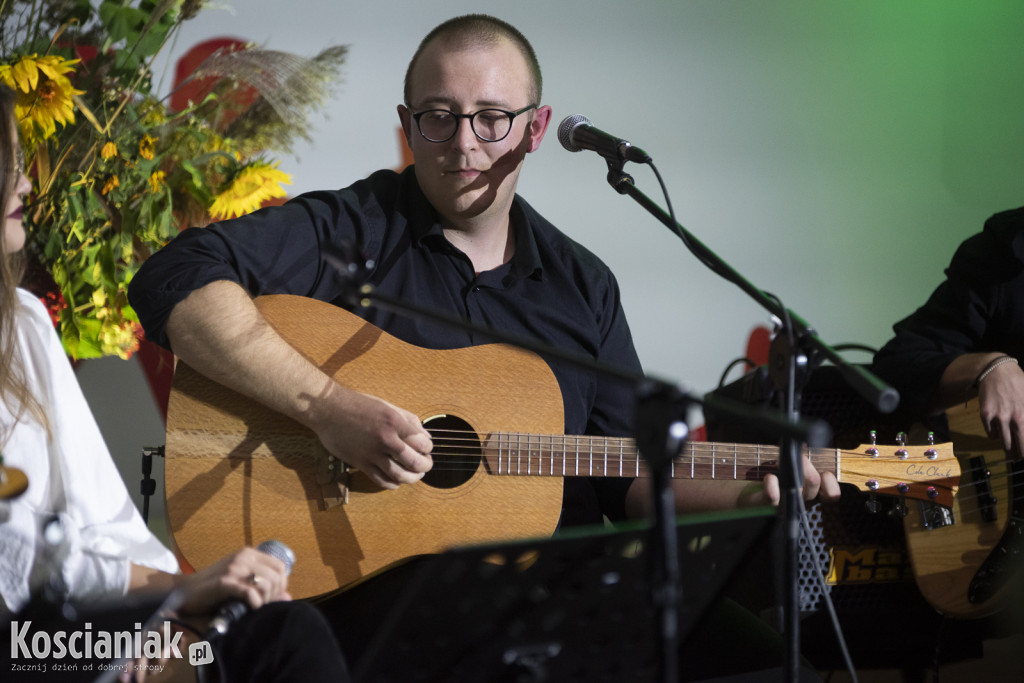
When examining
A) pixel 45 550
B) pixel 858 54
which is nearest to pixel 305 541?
pixel 45 550

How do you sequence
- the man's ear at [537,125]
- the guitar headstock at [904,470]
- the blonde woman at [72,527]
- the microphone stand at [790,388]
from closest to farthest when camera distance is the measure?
1. the blonde woman at [72,527]
2. the microphone stand at [790,388]
3. the guitar headstock at [904,470]
4. the man's ear at [537,125]

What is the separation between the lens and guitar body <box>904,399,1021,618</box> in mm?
2385

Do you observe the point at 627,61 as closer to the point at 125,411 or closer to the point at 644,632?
the point at 125,411

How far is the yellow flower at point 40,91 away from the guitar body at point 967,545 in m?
2.27

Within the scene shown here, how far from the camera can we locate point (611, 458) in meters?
2.08

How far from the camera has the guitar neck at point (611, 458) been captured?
2.01 meters

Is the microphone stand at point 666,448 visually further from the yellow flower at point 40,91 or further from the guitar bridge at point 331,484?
the yellow flower at point 40,91

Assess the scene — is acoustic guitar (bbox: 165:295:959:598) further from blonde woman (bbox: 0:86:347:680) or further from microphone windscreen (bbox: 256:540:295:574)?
microphone windscreen (bbox: 256:540:295:574)

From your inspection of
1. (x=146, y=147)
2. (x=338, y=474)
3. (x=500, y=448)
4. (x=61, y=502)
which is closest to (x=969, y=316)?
(x=500, y=448)

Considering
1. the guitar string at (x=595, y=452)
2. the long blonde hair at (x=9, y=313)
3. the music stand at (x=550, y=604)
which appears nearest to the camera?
the music stand at (x=550, y=604)

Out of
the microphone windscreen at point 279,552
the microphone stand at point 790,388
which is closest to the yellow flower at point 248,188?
the microphone stand at point 790,388

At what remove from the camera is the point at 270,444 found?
1.88m

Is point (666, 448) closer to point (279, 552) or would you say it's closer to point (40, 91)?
point (279, 552)

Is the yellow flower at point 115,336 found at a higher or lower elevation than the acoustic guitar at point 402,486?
higher
